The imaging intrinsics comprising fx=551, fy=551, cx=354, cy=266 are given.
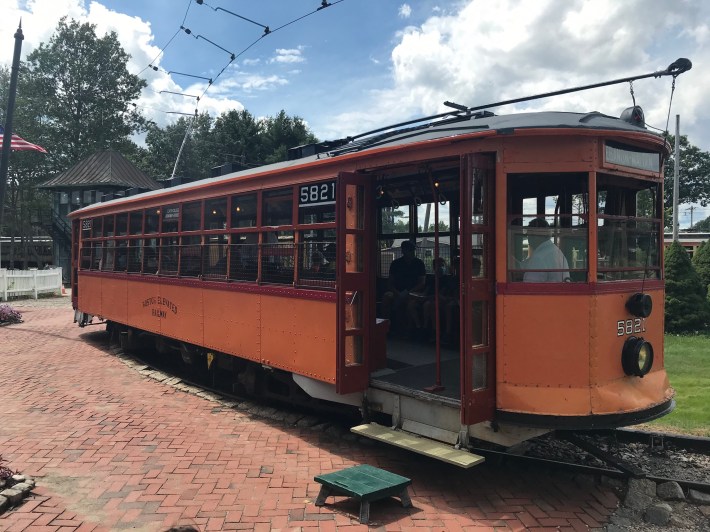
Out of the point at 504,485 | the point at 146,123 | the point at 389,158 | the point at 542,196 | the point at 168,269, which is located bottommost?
the point at 504,485

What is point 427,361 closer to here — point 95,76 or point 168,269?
point 168,269

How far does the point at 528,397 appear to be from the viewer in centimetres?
432

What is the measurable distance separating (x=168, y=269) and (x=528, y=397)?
19.3 ft

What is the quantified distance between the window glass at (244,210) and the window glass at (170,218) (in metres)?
1.60

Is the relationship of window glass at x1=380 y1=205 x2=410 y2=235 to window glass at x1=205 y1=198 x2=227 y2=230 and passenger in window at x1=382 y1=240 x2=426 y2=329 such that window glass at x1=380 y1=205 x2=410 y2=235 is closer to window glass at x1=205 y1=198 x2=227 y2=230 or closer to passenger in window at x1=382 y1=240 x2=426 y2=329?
passenger in window at x1=382 y1=240 x2=426 y2=329

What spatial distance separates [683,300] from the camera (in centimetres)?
1263

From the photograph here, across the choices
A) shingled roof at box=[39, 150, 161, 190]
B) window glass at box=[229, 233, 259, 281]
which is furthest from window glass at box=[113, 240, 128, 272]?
shingled roof at box=[39, 150, 161, 190]

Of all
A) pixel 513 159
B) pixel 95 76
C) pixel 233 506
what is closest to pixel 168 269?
pixel 233 506

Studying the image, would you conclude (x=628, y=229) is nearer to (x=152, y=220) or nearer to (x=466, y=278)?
(x=466, y=278)

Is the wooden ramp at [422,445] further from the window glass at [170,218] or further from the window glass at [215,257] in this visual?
the window glass at [170,218]

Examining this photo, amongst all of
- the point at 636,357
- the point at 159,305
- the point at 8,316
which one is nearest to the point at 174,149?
the point at 8,316

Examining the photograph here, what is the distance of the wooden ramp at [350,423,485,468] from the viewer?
416 cm

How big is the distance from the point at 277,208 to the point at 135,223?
4.29 meters

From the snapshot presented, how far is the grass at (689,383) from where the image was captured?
6.23m
